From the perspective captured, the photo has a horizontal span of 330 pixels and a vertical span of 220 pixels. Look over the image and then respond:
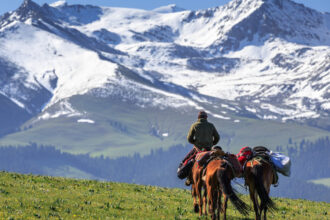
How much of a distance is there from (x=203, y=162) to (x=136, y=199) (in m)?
8.31

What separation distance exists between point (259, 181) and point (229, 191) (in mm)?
2834

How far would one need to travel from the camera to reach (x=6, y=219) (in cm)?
2569

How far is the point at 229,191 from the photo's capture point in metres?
26.7

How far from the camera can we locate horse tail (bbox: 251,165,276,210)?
94.2 feet

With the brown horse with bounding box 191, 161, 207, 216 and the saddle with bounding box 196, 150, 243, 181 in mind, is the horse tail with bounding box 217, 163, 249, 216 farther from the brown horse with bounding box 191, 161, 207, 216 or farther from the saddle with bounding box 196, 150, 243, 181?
the brown horse with bounding box 191, 161, 207, 216

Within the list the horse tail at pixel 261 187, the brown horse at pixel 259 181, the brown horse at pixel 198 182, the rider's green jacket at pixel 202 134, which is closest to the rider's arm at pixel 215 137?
the rider's green jacket at pixel 202 134

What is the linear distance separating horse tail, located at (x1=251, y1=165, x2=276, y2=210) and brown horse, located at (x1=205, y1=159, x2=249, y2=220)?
204 cm

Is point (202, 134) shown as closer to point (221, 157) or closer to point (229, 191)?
point (221, 157)

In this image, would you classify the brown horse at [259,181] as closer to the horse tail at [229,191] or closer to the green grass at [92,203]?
the green grass at [92,203]

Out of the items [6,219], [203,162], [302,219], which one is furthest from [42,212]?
[302,219]

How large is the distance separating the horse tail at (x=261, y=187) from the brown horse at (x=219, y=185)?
6.69 ft

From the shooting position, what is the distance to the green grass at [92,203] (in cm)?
2897

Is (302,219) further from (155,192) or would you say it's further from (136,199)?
(155,192)

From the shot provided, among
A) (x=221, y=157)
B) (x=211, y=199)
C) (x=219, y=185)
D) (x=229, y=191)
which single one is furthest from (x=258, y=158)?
(x=211, y=199)
